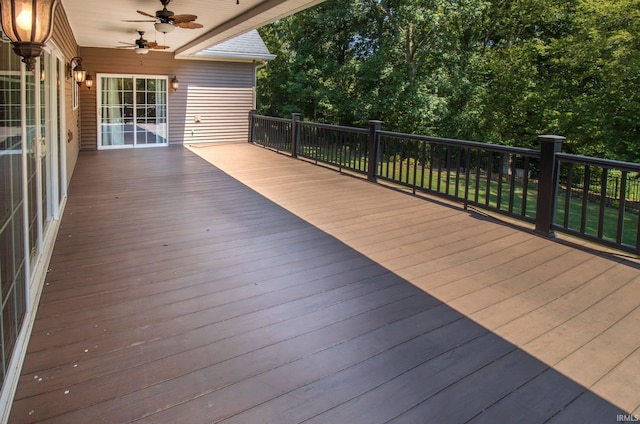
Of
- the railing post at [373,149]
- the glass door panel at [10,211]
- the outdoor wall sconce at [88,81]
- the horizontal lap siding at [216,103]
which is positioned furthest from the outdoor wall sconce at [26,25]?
the horizontal lap siding at [216,103]

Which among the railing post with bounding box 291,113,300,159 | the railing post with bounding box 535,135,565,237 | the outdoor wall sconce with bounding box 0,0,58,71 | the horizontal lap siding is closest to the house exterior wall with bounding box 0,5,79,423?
the outdoor wall sconce with bounding box 0,0,58,71

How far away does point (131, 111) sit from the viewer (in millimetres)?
11320

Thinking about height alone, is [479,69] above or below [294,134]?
above

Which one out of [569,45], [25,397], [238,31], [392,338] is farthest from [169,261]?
[569,45]

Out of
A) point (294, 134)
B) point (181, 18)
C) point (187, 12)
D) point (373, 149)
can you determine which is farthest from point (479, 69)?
point (181, 18)

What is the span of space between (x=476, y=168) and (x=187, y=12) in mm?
4497

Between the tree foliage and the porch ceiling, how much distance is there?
8.23 metres

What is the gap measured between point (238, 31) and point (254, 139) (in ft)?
16.7

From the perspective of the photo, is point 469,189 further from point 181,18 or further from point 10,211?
point 10,211

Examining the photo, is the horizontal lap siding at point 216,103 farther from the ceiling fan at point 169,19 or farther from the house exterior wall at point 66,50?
the ceiling fan at point 169,19

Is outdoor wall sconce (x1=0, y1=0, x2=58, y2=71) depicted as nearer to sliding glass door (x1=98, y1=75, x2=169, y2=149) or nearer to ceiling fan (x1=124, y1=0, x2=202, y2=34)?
ceiling fan (x1=124, y1=0, x2=202, y2=34)

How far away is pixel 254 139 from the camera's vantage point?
12.2 meters

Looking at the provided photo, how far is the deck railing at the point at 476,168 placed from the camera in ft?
13.2

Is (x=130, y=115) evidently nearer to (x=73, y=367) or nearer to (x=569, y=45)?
(x=73, y=367)
